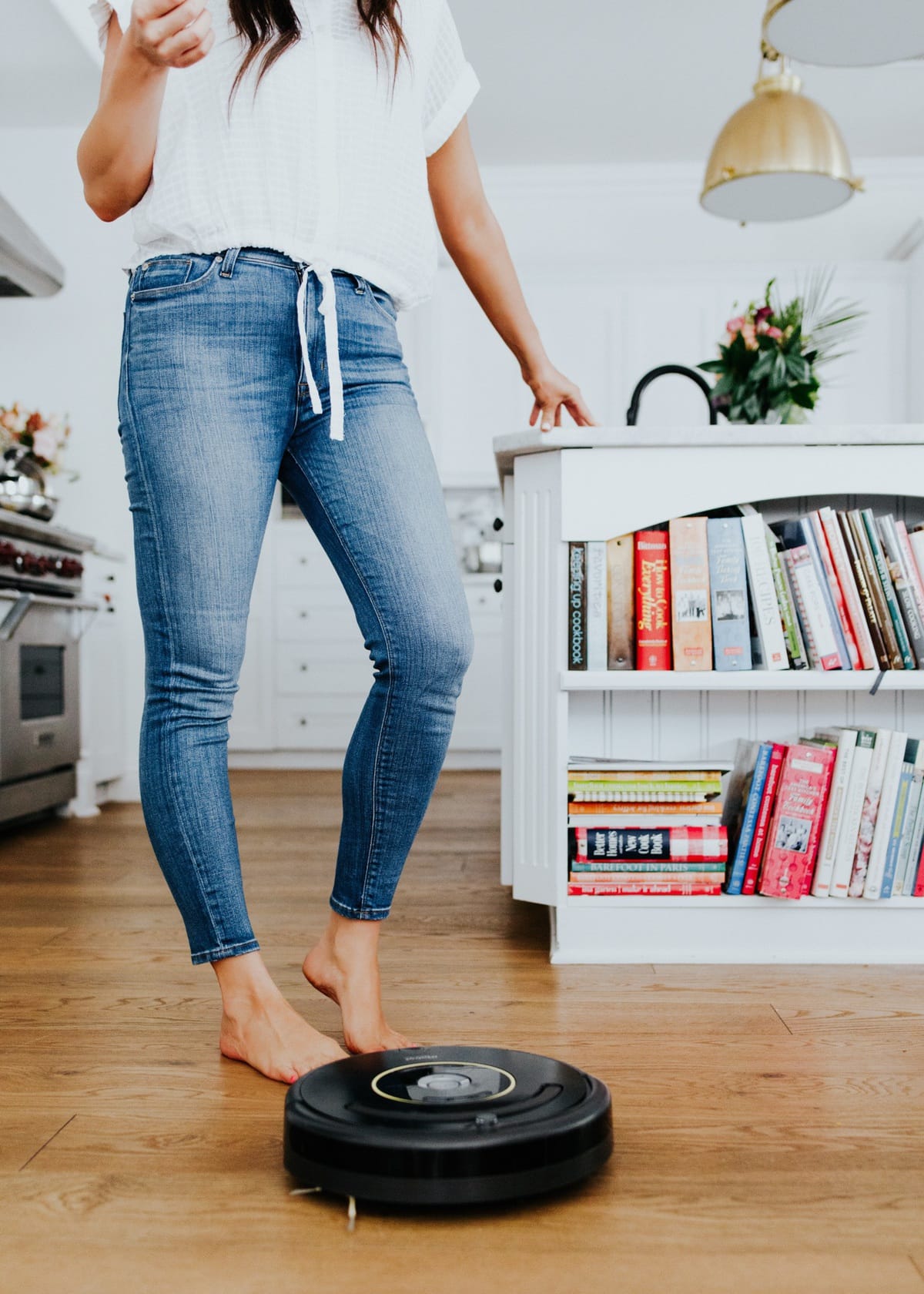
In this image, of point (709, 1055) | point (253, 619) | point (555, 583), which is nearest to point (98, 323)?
point (253, 619)

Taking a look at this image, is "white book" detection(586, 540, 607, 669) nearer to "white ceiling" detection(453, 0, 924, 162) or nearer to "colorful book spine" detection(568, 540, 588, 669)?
"colorful book spine" detection(568, 540, 588, 669)

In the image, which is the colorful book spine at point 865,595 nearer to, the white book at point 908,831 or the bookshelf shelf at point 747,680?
the bookshelf shelf at point 747,680

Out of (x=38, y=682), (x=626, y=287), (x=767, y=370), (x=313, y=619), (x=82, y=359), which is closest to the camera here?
(x=767, y=370)

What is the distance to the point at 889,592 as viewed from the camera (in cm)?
160

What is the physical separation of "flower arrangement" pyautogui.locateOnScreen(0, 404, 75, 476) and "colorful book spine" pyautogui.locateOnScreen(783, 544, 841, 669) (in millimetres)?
2480

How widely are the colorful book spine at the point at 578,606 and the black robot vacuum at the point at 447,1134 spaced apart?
0.78 meters

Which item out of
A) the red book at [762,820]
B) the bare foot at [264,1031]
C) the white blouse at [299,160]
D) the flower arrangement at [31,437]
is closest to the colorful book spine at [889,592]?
the red book at [762,820]

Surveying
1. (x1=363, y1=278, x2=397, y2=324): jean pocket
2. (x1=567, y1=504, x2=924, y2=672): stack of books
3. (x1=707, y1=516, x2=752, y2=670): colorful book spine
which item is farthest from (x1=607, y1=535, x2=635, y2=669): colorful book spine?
(x1=363, y1=278, x2=397, y2=324): jean pocket

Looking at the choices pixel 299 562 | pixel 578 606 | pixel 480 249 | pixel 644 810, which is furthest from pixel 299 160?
pixel 299 562

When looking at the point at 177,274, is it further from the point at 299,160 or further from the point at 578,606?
the point at 578,606

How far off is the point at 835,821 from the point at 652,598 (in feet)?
1.31

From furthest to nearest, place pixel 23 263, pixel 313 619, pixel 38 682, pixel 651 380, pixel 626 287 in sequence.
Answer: pixel 626 287, pixel 313 619, pixel 23 263, pixel 38 682, pixel 651 380

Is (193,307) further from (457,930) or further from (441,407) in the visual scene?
(441,407)

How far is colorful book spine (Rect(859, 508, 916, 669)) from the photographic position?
1.60 m
